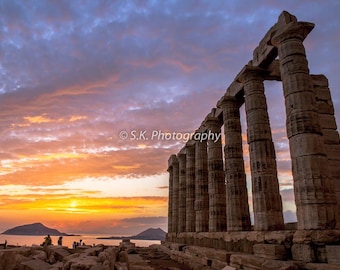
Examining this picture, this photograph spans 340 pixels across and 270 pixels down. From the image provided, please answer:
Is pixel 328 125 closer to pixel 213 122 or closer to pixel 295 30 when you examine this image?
pixel 295 30

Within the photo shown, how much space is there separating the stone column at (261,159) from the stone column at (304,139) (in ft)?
9.81

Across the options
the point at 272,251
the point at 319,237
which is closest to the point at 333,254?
the point at 319,237

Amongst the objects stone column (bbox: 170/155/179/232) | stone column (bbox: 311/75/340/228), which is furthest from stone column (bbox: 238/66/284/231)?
stone column (bbox: 170/155/179/232)

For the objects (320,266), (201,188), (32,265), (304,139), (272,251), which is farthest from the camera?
(201,188)

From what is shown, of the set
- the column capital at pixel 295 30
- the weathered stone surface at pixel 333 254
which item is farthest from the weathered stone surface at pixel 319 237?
the column capital at pixel 295 30

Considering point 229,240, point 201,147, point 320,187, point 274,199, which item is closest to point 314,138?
point 320,187

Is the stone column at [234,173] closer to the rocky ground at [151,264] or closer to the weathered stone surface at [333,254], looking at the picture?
the rocky ground at [151,264]

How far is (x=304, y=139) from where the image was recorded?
11781 mm

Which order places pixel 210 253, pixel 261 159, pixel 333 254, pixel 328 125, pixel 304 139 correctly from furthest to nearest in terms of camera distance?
pixel 328 125 → pixel 210 253 → pixel 261 159 → pixel 304 139 → pixel 333 254

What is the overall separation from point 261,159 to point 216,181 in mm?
7009

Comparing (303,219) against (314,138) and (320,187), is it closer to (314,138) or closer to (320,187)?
(320,187)

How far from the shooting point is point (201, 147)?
26141 mm

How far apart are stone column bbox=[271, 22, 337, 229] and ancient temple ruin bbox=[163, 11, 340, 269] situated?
1.4 inches

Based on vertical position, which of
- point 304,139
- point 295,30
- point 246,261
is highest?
point 295,30
